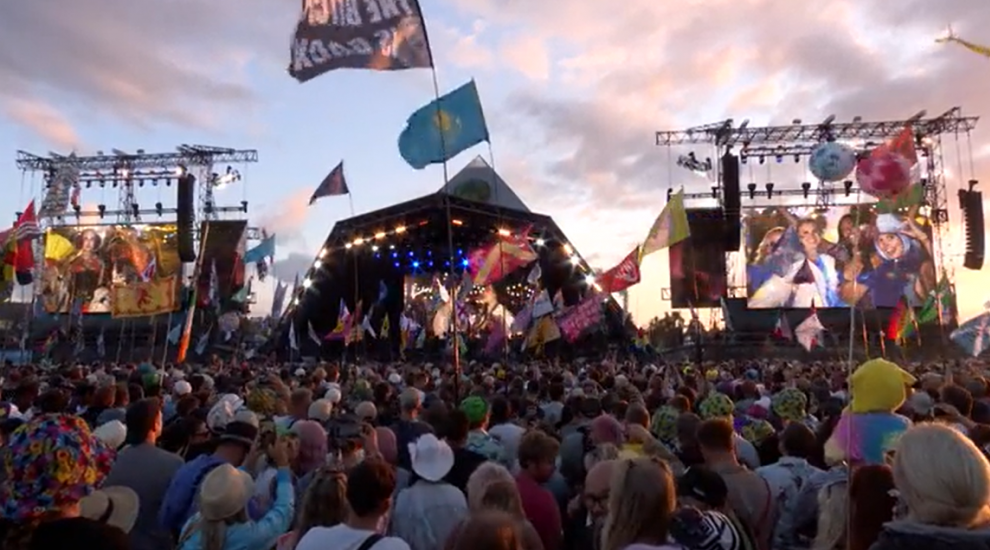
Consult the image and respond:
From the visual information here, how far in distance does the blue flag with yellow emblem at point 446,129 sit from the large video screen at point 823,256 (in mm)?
24915

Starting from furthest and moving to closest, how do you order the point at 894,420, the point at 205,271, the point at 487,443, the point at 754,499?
the point at 205,271 < the point at 487,443 < the point at 894,420 < the point at 754,499

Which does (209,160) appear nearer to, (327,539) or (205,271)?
(205,271)

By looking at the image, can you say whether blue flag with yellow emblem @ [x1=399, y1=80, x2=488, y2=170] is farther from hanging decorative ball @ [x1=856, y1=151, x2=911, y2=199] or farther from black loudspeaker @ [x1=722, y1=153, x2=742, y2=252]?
black loudspeaker @ [x1=722, y1=153, x2=742, y2=252]

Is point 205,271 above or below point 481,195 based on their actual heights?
below

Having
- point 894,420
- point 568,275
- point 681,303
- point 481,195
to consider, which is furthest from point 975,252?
point 894,420

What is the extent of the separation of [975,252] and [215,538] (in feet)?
104

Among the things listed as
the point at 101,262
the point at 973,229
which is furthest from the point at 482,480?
the point at 101,262

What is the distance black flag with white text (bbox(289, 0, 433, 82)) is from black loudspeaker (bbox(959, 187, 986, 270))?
2691 centimetres

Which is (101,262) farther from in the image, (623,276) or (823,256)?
(823,256)

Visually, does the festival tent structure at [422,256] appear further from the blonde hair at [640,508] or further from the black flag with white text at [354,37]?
the blonde hair at [640,508]

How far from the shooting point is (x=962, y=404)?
6484 mm

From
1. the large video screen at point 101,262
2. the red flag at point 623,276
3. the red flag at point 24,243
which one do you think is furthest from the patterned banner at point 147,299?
the large video screen at point 101,262

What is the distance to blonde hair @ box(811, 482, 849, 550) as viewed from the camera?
10.6 ft

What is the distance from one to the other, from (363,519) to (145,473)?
1904 millimetres
